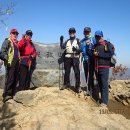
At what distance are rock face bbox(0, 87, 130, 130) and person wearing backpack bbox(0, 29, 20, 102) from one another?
0.43 m

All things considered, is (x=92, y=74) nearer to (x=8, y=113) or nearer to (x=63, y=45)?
(x=63, y=45)

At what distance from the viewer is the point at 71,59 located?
11.2m

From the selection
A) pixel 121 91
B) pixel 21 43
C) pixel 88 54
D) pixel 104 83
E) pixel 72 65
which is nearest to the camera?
pixel 104 83

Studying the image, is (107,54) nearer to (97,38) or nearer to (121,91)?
(97,38)

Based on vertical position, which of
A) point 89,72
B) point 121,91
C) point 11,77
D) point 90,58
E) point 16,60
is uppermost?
point 90,58

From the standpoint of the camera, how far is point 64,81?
11.6 meters

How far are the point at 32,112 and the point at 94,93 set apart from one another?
10.5 ft

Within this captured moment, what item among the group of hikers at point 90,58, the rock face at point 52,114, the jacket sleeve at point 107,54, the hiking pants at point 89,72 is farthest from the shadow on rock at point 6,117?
the jacket sleeve at point 107,54

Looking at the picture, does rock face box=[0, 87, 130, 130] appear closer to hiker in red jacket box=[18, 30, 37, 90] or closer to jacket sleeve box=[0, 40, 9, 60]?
hiker in red jacket box=[18, 30, 37, 90]

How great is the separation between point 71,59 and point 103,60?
4.23 feet

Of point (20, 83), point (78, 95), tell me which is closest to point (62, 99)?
point (78, 95)

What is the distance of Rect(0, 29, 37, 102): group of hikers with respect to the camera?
10.4 m

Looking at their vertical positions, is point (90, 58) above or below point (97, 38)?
below

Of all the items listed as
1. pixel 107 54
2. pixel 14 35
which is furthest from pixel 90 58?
pixel 14 35
